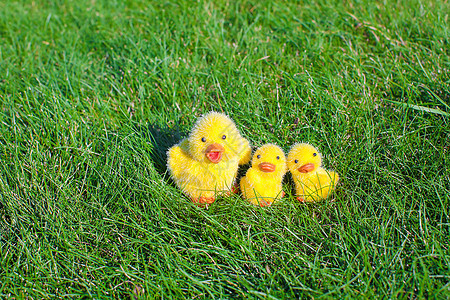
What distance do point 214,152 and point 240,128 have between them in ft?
2.22

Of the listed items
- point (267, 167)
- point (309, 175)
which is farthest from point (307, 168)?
point (267, 167)

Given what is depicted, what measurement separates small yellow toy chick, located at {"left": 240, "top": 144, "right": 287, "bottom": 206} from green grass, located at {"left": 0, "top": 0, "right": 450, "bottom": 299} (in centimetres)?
9

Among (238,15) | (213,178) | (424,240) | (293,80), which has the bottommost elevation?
(424,240)

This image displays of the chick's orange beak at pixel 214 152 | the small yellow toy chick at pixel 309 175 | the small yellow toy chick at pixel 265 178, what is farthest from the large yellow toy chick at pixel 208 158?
the small yellow toy chick at pixel 309 175

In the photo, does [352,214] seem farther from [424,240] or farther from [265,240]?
[265,240]

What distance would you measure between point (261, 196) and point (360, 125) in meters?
0.90

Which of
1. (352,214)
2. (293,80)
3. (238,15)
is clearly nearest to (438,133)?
(352,214)

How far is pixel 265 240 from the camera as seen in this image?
2.09 m

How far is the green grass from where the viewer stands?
6.27 ft

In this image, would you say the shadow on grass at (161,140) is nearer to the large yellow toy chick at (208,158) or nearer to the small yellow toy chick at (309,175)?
the large yellow toy chick at (208,158)

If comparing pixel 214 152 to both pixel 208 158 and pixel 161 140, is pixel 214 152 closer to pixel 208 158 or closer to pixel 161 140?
pixel 208 158

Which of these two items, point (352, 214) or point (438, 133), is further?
point (438, 133)

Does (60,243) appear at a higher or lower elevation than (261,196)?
lower

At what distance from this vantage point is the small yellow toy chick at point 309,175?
214 centimetres
